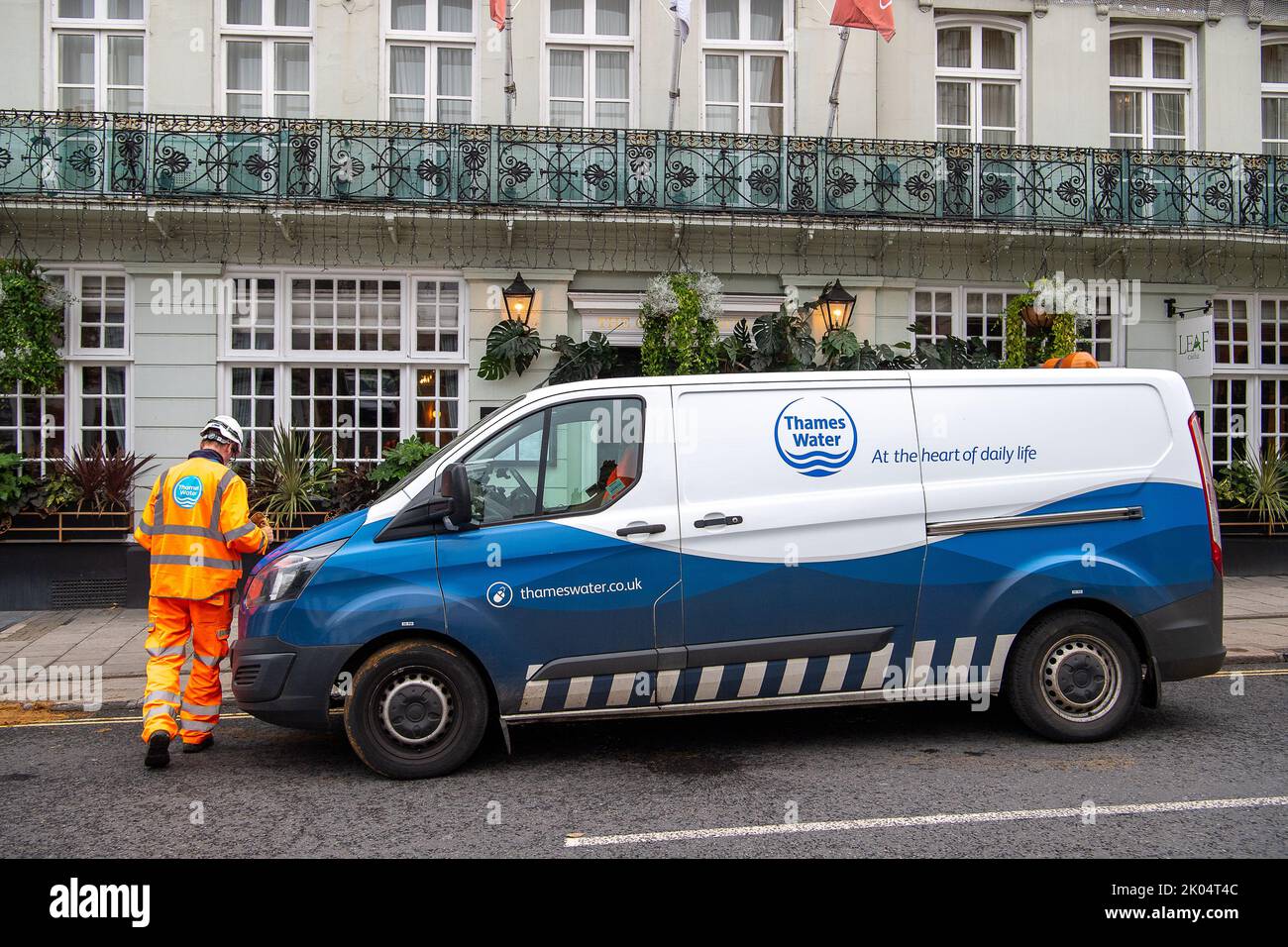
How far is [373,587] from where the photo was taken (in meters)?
5.50

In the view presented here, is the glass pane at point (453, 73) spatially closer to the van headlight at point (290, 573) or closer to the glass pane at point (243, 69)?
the glass pane at point (243, 69)

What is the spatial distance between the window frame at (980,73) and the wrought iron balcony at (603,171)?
3.06 ft

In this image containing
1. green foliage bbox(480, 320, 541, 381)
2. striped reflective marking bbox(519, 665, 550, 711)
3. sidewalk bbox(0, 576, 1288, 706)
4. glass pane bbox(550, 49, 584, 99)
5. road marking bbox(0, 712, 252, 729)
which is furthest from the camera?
glass pane bbox(550, 49, 584, 99)

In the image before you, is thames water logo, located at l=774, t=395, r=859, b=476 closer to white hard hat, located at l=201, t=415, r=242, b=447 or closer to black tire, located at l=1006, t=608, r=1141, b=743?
black tire, located at l=1006, t=608, r=1141, b=743

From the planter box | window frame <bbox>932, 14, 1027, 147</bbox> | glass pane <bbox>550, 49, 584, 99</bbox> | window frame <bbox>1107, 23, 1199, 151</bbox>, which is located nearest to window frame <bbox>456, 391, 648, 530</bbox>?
the planter box

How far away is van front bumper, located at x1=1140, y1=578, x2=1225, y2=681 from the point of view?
6.11 m

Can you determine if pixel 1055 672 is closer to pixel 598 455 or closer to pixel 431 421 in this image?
pixel 598 455

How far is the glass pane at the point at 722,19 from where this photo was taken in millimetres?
13742

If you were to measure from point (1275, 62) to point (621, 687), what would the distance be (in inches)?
590

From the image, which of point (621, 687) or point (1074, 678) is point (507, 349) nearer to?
point (621, 687)

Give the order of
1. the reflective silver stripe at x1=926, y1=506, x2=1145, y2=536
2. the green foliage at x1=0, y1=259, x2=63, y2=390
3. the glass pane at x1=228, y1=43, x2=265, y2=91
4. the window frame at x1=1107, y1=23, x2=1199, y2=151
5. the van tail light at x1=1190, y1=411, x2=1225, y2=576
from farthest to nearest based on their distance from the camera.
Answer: the window frame at x1=1107, y1=23, x2=1199, y2=151
the glass pane at x1=228, y1=43, x2=265, y2=91
the green foliage at x1=0, y1=259, x2=63, y2=390
the van tail light at x1=1190, y1=411, x2=1225, y2=576
the reflective silver stripe at x1=926, y1=506, x2=1145, y2=536

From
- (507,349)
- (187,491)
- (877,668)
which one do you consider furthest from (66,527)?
(877,668)

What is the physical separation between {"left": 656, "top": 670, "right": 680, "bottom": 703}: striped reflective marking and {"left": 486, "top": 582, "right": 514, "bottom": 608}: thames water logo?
91cm

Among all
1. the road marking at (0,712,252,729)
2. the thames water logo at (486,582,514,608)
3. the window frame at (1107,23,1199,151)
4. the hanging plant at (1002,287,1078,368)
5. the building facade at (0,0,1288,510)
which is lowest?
the road marking at (0,712,252,729)
